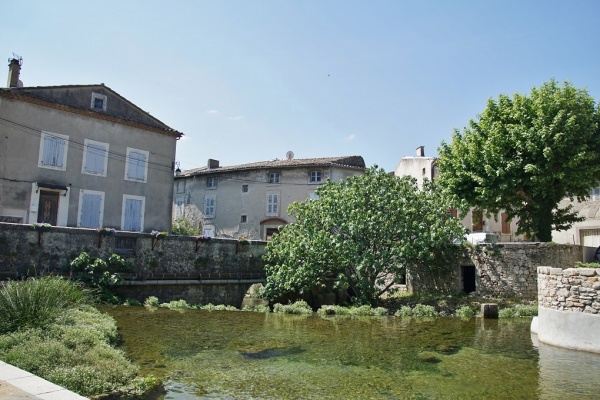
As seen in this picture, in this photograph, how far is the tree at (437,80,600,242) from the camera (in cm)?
1989

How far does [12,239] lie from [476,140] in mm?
20461

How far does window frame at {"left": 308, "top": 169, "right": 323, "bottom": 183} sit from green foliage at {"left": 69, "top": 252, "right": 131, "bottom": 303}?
1971 cm

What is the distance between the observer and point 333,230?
2128 centimetres

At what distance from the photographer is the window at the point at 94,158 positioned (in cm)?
2442

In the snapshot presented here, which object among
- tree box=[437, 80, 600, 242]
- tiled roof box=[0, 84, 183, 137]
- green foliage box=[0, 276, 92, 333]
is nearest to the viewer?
green foliage box=[0, 276, 92, 333]

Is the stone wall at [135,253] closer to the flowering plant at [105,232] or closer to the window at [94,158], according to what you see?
the flowering plant at [105,232]

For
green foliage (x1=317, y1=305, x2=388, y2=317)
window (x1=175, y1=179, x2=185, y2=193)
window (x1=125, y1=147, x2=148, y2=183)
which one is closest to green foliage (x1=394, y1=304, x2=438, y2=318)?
green foliage (x1=317, y1=305, x2=388, y2=317)

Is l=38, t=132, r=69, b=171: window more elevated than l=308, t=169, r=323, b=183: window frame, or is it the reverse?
l=308, t=169, r=323, b=183: window frame

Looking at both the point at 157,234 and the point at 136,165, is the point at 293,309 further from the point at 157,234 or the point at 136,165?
the point at 136,165

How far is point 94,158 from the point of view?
2472cm

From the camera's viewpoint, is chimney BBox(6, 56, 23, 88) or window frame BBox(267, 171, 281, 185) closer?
chimney BBox(6, 56, 23, 88)

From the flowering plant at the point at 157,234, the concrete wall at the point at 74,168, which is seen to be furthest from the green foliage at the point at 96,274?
the concrete wall at the point at 74,168

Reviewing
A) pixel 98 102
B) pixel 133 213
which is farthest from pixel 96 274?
pixel 98 102

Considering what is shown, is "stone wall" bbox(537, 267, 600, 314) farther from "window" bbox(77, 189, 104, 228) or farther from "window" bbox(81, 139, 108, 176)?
"window" bbox(81, 139, 108, 176)
